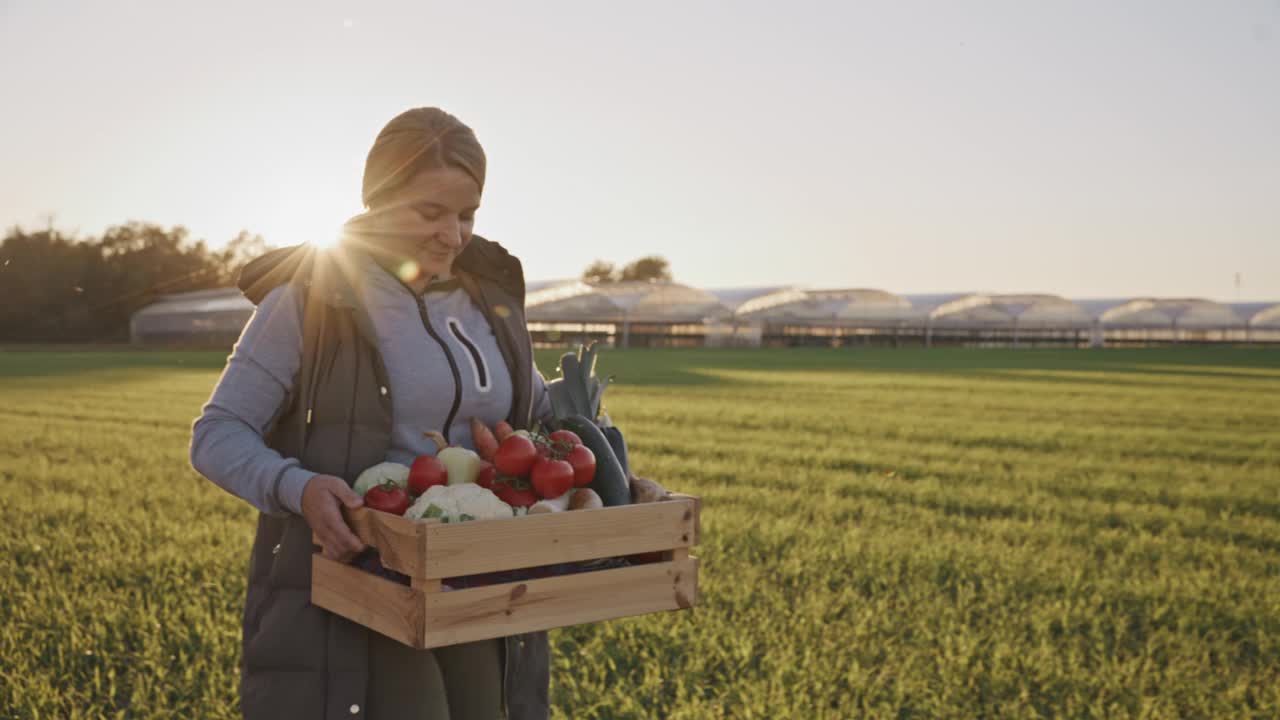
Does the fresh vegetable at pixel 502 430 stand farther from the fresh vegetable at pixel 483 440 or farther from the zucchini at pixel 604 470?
the zucchini at pixel 604 470

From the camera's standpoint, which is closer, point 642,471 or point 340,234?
point 340,234

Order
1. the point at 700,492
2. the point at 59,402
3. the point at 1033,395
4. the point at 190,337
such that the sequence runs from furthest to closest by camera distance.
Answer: the point at 190,337, the point at 1033,395, the point at 59,402, the point at 700,492

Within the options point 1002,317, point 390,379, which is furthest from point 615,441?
point 1002,317

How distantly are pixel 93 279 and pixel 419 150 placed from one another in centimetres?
6260

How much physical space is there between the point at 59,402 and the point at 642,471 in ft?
40.3

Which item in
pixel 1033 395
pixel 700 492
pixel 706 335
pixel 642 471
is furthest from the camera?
pixel 706 335

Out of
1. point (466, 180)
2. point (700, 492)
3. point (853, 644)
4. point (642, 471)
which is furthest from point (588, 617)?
point (642, 471)

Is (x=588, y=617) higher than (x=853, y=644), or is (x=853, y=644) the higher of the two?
(x=588, y=617)

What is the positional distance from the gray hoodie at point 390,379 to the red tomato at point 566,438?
0.17 metres

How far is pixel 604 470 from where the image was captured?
7.79 ft

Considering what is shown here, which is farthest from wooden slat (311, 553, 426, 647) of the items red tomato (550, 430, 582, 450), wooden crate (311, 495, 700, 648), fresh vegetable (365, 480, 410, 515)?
red tomato (550, 430, 582, 450)

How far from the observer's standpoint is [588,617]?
218 centimetres

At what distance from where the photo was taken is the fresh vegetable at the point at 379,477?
2156 millimetres

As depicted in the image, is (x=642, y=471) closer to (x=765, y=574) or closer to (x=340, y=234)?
(x=765, y=574)
